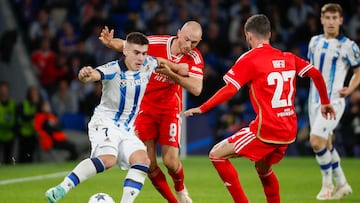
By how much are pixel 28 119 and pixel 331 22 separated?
27.5 ft

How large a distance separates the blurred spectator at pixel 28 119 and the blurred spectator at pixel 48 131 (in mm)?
135

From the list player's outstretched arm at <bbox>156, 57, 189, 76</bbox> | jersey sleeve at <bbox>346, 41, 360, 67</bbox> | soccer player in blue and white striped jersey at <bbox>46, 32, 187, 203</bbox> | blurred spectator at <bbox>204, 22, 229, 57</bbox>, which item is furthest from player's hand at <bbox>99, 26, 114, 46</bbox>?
blurred spectator at <bbox>204, 22, 229, 57</bbox>

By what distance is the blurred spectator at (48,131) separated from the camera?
1827cm

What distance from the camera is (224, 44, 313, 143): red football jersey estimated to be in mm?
8992

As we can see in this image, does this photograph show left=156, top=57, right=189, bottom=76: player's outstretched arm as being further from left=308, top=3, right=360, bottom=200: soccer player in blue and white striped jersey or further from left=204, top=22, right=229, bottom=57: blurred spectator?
left=204, top=22, right=229, bottom=57: blurred spectator

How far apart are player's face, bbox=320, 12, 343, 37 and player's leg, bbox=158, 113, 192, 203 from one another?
280cm

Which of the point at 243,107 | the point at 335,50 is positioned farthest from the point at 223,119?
the point at 335,50

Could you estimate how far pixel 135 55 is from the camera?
8.98 m

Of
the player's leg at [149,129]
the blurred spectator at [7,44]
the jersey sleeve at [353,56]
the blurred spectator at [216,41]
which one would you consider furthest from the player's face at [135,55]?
the blurred spectator at [7,44]

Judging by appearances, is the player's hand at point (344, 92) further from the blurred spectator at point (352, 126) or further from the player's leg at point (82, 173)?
the blurred spectator at point (352, 126)

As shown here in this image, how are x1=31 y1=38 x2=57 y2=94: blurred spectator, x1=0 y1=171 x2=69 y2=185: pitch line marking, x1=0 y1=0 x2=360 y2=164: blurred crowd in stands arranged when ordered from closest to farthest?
x1=0 y1=171 x2=69 y2=185: pitch line marking, x1=0 y1=0 x2=360 y2=164: blurred crowd in stands, x1=31 y1=38 x2=57 y2=94: blurred spectator

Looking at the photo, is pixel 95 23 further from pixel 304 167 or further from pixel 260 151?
pixel 260 151

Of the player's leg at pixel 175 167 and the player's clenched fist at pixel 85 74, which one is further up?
the player's clenched fist at pixel 85 74

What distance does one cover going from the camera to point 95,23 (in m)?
21.1
